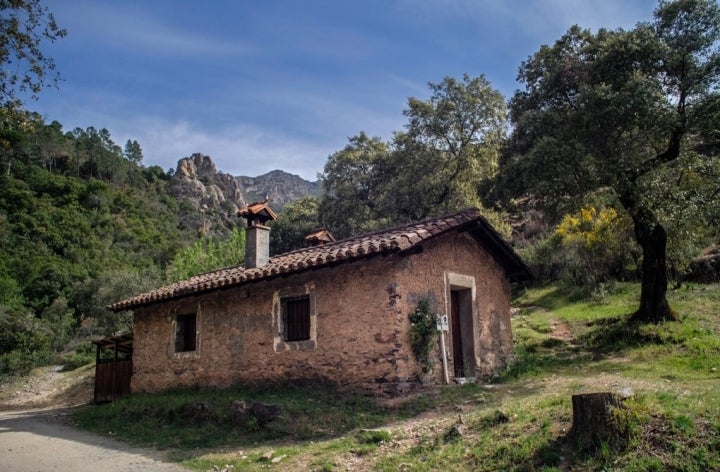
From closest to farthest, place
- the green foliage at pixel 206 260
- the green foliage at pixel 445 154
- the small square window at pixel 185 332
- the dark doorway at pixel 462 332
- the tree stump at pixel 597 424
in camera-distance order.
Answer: the tree stump at pixel 597 424
the dark doorway at pixel 462 332
the small square window at pixel 185 332
the green foliage at pixel 445 154
the green foliage at pixel 206 260

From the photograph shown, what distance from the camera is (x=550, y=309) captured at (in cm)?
2231

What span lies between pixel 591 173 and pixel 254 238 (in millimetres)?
8979

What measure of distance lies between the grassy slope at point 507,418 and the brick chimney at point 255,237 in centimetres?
369

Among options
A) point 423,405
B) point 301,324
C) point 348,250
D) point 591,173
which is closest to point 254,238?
point 301,324

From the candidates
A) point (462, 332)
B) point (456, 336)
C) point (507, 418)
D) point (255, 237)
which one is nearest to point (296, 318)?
point (255, 237)

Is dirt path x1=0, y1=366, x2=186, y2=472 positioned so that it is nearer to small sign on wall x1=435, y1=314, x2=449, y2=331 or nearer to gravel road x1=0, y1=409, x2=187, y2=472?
gravel road x1=0, y1=409, x2=187, y2=472

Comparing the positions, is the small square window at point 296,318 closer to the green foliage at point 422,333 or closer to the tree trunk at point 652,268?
the green foliage at point 422,333

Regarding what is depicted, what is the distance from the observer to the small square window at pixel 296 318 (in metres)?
12.2

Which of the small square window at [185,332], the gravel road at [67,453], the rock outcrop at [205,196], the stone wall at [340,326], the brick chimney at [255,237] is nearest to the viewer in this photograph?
the gravel road at [67,453]

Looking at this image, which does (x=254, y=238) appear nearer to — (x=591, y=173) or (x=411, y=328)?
(x=411, y=328)

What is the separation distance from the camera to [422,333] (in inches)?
433

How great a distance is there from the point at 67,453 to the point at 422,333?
6.86m

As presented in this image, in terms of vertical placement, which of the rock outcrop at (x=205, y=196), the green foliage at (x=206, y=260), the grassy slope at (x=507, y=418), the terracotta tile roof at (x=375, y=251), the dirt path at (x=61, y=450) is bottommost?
the dirt path at (x=61, y=450)

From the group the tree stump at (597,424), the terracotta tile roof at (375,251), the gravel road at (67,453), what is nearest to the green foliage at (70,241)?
the terracotta tile roof at (375,251)
